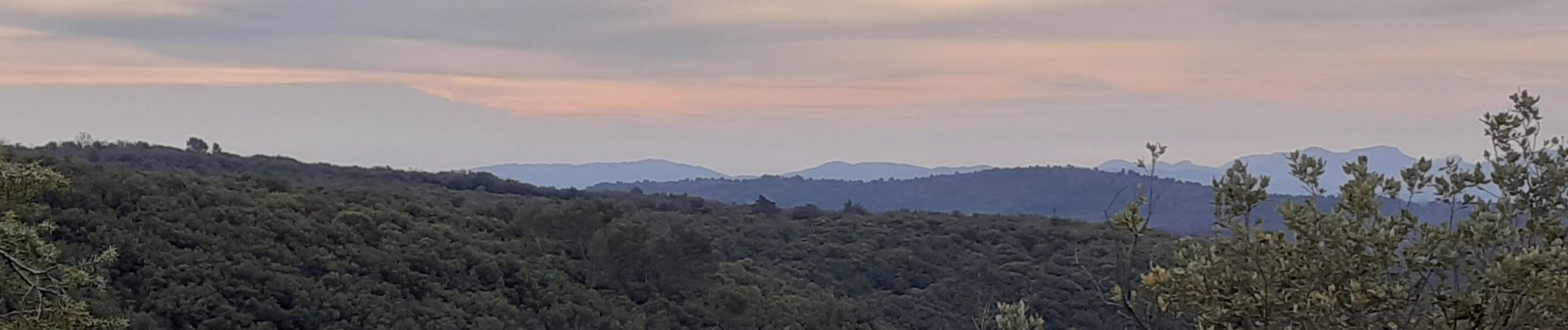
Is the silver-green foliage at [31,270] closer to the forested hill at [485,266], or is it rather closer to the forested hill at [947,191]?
the forested hill at [485,266]

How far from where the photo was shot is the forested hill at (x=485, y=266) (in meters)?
17.1

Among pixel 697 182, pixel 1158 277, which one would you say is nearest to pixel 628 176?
pixel 697 182

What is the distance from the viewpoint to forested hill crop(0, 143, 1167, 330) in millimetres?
17094

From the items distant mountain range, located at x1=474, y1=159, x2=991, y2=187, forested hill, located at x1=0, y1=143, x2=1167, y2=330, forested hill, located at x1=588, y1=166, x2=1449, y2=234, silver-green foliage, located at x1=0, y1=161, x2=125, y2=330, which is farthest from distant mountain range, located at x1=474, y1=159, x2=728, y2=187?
silver-green foliage, located at x1=0, y1=161, x2=125, y2=330

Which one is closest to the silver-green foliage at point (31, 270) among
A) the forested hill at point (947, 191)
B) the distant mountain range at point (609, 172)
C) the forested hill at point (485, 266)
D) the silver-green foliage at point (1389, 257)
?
the silver-green foliage at point (1389, 257)

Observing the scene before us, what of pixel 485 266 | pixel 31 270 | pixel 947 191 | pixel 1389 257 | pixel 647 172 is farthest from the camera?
pixel 647 172

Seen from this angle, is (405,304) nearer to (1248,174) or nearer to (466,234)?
(466,234)

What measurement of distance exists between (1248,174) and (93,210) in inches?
758

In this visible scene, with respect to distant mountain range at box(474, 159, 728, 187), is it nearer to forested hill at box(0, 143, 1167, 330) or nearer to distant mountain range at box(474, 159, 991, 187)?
distant mountain range at box(474, 159, 991, 187)

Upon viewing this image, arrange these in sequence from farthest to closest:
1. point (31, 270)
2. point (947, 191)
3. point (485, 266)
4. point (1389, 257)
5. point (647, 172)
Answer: point (647, 172) < point (947, 191) < point (485, 266) < point (31, 270) < point (1389, 257)

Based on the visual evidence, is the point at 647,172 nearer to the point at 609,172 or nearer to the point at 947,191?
the point at 609,172

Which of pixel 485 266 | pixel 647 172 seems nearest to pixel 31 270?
pixel 485 266

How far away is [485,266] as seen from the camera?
21391mm

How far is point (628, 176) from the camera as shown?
185 meters
